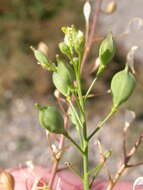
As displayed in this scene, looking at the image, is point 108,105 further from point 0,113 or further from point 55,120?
point 55,120

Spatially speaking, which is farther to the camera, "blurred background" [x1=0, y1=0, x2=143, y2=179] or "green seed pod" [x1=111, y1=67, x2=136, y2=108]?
"blurred background" [x1=0, y1=0, x2=143, y2=179]

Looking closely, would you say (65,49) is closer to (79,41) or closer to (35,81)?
(79,41)

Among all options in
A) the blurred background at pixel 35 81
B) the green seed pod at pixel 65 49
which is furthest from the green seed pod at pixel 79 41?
the blurred background at pixel 35 81

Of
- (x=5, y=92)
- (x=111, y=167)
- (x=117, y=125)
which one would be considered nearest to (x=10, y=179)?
(x=111, y=167)

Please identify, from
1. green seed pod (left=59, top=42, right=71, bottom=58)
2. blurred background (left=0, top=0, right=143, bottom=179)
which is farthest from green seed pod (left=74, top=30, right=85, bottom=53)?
blurred background (left=0, top=0, right=143, bottom=179)

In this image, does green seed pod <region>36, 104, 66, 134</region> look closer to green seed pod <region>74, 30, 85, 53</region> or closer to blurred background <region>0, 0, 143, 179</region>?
green seed pod <region>74, 30, 85, 53</region>

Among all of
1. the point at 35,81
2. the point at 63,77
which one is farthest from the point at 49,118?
the point at 35,81
